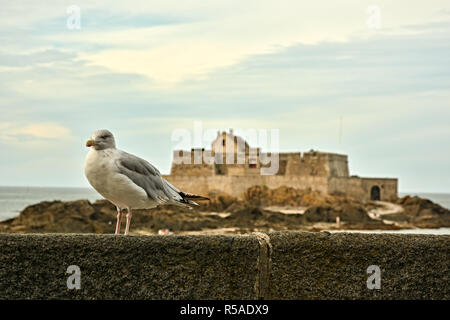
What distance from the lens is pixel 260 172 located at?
58.7 metres

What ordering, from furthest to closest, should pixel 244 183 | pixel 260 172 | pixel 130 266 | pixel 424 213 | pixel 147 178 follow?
pixel 260 172, pixel 244 183, pixel 424 213, pixel 147 178, pixel 130 266

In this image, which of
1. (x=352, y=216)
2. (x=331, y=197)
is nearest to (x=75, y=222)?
(x=352, y=216)

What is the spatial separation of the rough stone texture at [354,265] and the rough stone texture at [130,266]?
0.82 ft

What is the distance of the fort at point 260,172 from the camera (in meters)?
56.2

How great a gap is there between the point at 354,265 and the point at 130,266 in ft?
5.71

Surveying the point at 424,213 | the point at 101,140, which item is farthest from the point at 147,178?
the point at 424,213

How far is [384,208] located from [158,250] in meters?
49.9

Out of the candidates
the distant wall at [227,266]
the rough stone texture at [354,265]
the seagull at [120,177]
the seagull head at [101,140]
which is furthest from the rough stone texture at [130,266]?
the seagull head at [101,140]

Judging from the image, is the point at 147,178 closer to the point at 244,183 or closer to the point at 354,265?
the point at 354,265

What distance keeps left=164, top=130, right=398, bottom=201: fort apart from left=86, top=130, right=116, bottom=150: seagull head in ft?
163

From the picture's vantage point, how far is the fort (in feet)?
184

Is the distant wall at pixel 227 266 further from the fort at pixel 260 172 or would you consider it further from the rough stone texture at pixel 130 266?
the fort at pixel 260 172

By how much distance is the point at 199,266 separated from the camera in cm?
496

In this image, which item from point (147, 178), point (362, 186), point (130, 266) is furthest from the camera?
point (362, 186)
